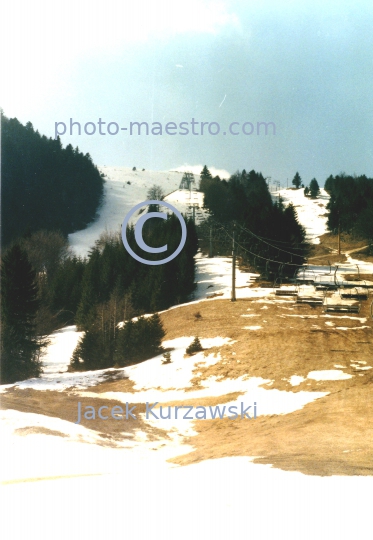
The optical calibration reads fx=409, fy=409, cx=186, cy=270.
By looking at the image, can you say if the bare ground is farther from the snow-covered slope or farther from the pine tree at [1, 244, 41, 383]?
the snow-covered slope

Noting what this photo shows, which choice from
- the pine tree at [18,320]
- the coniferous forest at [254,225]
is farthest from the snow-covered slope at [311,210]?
the pine tree at [18,320]

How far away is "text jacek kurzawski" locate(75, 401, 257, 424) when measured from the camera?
10188mm

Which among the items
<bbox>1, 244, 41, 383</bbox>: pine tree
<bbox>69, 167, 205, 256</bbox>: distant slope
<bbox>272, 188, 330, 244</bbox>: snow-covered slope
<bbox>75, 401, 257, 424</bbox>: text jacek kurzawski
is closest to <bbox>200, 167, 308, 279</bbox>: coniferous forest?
<bbox>69, 167, 205, 256</bbox>: distant slope

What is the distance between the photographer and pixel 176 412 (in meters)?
10.4

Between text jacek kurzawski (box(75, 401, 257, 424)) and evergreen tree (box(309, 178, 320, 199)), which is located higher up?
evergreen tree (box(309, 178, 320, 199))

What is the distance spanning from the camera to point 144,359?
1518cm

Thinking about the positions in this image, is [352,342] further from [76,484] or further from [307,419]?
[76,484]

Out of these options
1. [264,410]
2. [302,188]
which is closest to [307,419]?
[264,410]

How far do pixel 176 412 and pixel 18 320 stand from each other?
855 centimetres

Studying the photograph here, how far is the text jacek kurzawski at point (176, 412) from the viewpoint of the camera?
10.2 metres

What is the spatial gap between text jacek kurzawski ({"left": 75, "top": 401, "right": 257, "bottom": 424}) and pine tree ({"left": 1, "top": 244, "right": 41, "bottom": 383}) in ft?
17.9

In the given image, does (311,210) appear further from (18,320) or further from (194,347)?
(18,320)

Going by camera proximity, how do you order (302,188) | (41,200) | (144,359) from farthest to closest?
(302,188) < (41,200) < (144,359)

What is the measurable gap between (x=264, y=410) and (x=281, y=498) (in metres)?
6.02
